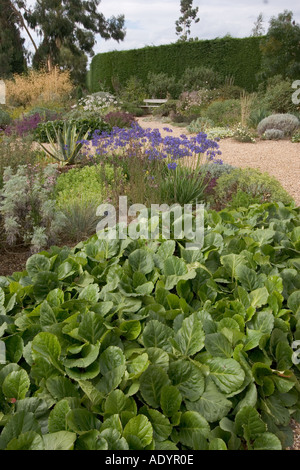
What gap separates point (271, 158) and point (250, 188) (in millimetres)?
3328

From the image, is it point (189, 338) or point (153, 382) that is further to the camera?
point (189, 338)

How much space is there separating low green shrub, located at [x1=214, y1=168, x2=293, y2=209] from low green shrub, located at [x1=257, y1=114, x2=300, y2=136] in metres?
5.49

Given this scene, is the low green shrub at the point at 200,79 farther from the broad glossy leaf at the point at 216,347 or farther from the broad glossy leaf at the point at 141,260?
the broad glossy leaf at the point at 216,347

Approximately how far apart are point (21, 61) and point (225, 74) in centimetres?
1363

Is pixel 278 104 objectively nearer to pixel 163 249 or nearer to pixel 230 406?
pixel 163 249

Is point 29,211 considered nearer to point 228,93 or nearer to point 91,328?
point 91,328

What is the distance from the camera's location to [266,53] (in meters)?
13.6

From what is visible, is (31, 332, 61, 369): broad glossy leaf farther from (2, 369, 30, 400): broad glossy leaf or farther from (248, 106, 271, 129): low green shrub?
(248, 106, 271, 129): low green shrub

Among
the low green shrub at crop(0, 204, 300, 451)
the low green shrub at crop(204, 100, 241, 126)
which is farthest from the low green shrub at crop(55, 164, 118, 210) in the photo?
the low green shrub at crop(204, 100, 241, 126)

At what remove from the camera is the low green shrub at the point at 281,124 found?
9891 millimetres

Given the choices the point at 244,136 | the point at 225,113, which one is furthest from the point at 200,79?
the point at 244,136

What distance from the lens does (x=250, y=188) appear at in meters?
4.68

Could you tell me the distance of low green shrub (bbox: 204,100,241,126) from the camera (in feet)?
37.5
